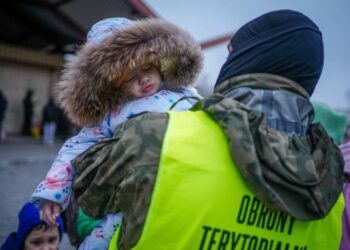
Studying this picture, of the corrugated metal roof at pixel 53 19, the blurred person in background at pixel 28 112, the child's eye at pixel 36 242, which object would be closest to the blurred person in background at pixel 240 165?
the child's eye at pixel 36 242

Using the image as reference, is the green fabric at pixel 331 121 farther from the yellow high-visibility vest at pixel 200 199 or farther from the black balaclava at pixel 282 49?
the yellow high-visibility vest at pixel 200 199

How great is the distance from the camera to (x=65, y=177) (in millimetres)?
1476

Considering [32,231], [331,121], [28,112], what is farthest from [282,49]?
[28,112]

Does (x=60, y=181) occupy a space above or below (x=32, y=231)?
above

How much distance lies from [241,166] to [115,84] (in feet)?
1.76

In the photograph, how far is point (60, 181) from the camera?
1.46m

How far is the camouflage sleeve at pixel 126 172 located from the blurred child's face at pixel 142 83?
0.80 ft

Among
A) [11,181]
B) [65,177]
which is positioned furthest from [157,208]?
[11,181]

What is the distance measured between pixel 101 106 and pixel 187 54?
0.33 meters

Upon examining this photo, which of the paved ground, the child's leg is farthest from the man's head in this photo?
the paved ground

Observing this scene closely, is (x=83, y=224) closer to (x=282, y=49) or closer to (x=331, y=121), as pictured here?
(x=331, y=121)

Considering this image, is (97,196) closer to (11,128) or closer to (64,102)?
(64,102)

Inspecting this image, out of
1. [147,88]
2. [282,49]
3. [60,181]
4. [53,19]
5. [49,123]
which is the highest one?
[282,49]

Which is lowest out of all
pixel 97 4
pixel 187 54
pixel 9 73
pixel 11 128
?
pixel 11 128
